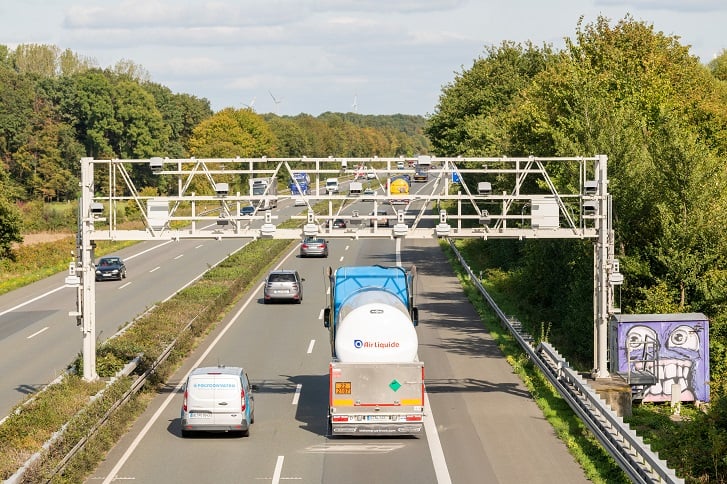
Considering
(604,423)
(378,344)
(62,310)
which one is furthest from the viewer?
(62,310)

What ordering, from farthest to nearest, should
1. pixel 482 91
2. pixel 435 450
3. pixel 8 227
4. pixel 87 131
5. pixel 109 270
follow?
pixel 87 131 < pixel 482 91 < pixel 8 227 < pixel 109 270 < pixel 435 450

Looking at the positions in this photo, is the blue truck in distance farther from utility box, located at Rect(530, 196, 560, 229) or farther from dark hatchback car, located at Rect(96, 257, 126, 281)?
dark hatchback car, located at Rect(96, 257, 126, 281)

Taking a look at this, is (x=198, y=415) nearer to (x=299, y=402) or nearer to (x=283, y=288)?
(x=299, y=402)

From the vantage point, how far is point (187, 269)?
68.8 meters

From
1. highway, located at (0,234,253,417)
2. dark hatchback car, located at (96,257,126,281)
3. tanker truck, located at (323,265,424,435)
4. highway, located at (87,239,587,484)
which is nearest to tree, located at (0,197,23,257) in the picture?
highway, located at (0,234,253,417)

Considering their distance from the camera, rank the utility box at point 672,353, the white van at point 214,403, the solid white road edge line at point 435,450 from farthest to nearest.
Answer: the utility box at point 672,353
the white van at point 214,403
the solid white road edge line at point 435,450

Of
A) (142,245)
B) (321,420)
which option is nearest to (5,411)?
(321,420)

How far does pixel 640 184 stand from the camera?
120 ft

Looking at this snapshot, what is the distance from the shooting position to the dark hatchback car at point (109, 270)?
207 feet

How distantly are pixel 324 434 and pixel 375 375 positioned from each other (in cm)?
270

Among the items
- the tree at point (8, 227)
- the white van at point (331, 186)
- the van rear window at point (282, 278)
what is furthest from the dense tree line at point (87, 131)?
the white van at point (331, 186)

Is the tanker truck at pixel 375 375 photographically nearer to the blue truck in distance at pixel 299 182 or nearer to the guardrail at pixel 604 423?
the guardrail at pixel 604 423

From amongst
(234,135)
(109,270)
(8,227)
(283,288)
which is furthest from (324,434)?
(234,135)

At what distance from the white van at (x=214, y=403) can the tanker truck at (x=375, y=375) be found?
7.50 ft
